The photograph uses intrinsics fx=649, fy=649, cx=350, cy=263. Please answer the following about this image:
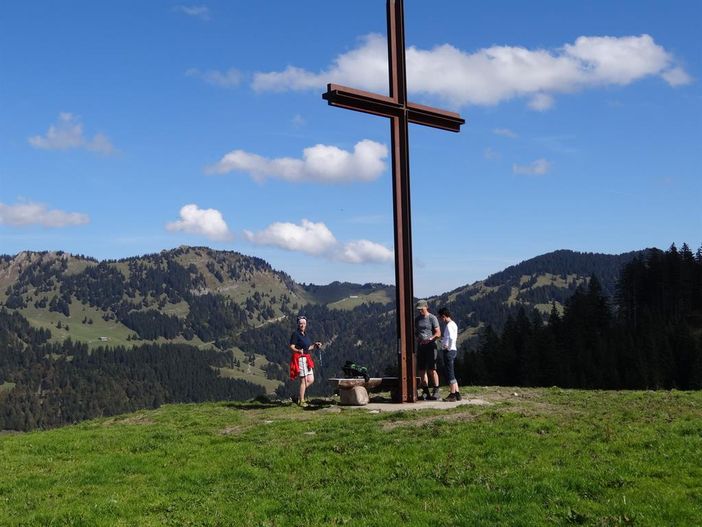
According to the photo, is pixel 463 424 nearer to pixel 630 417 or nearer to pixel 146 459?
pixel 630 417

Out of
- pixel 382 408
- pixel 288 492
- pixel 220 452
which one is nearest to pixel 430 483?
pixel 288 492

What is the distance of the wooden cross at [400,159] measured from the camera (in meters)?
20.4

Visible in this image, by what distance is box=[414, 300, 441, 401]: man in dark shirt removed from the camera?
21.3 m

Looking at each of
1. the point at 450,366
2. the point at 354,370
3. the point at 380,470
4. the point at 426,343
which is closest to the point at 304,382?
the point at 354,370

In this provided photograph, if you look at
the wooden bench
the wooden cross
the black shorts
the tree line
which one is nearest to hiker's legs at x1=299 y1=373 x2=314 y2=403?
the wooden bench

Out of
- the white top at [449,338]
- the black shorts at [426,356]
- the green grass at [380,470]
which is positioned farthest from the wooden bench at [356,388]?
the white top at [449,338]

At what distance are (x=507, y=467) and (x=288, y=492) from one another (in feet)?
13.1

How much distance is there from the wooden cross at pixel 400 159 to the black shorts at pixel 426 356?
3.29 ft

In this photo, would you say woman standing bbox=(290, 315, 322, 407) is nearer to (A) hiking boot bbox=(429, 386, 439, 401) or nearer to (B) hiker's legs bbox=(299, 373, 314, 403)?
(B) hiker's legs bbox=(299, 373, 314, 403)

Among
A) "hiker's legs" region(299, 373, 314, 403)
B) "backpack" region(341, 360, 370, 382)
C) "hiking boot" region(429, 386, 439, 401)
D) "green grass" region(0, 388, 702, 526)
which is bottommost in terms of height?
"green grass" region(0, 388, 702, 526)

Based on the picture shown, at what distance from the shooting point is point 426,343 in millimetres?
21391

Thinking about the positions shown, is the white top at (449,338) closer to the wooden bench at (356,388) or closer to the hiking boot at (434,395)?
the hiking boot at (434,395)

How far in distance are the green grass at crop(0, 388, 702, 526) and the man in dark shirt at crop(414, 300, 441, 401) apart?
3.12 meters

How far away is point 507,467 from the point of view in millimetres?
11867
